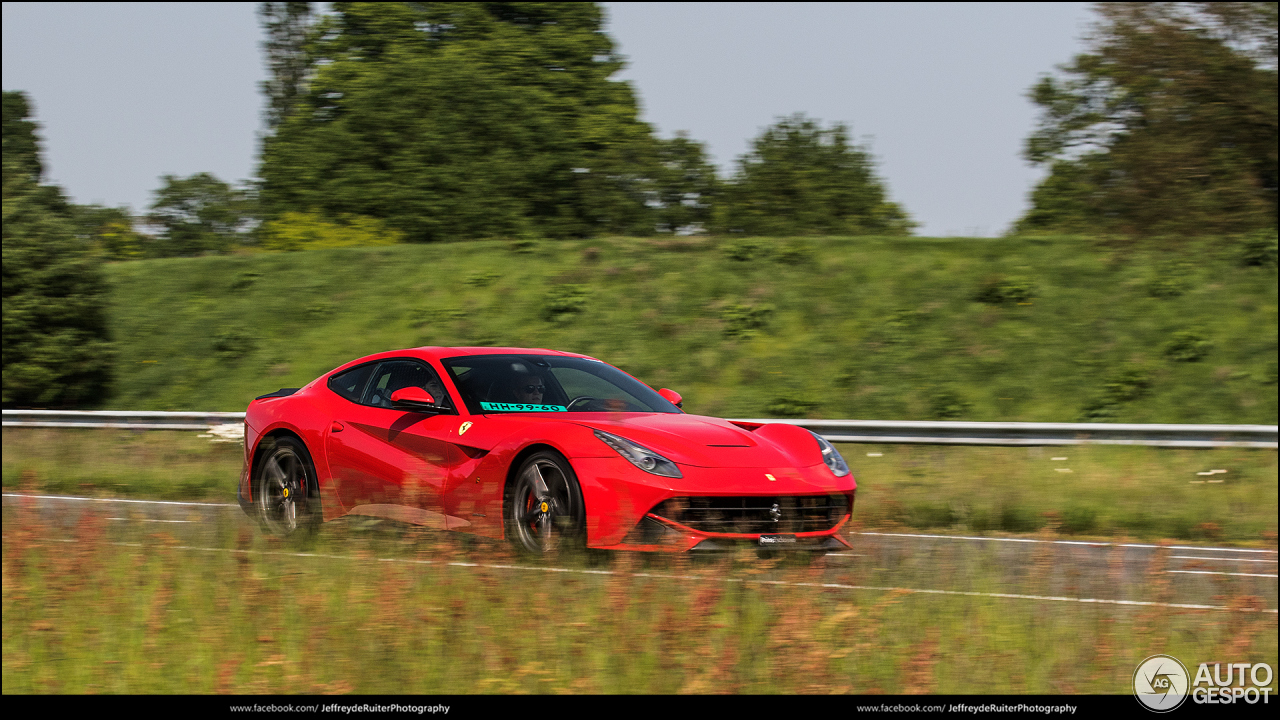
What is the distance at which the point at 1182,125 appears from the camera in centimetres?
2148

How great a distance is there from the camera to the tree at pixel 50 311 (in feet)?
69.9

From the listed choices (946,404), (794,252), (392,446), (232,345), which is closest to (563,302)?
(794,252)

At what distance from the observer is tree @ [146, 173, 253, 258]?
4122 centimetres

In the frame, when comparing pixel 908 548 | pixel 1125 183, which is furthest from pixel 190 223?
pixel 908 548

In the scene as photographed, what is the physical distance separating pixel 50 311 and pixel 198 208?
122 feet

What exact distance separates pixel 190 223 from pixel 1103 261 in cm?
4458

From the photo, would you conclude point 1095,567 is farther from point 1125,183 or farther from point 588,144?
point 588,144

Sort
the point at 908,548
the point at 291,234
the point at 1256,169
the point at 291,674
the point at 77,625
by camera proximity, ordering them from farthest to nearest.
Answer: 1. the point at 291,234
2. the point at 1256,169
3. the point at 908,548
4. the point at 77,625
5. the point at 291,674

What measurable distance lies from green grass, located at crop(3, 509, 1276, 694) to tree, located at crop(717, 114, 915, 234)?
20.3 meters

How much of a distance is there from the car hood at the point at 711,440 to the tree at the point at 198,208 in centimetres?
3435

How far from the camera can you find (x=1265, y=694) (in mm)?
4578

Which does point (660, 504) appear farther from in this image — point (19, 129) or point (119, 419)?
point (19, 129)

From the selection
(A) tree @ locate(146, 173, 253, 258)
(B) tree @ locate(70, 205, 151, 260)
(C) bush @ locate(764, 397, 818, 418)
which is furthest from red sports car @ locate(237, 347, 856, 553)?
(A) tree @ locate(146, 173, 253, 258)

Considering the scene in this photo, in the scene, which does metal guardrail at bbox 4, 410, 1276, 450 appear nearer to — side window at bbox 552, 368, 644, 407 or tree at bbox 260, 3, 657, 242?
side window at bbox 552, 368, 644, 407
